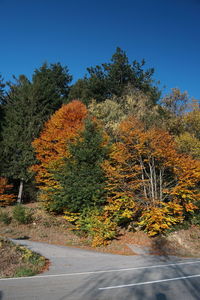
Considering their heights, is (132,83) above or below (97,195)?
above

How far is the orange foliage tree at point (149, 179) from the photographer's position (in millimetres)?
13734

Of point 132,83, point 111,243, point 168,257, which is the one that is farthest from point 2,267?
point 132,83

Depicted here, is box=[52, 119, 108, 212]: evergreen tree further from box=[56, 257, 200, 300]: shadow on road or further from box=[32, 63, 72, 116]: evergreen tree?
box=[32, 63, 72, 116]: evergreen tree

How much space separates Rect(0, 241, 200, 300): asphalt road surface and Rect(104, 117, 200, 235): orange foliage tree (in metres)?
4.08

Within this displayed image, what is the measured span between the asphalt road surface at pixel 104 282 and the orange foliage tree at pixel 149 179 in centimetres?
408

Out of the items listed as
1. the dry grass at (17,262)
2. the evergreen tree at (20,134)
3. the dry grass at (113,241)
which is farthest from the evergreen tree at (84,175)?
the evergreen tree at (20,134)

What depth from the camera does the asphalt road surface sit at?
5.65m

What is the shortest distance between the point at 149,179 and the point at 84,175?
14.5ft

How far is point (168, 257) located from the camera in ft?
38.7

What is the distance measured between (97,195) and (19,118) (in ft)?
54.0

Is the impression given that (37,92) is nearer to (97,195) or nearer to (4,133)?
(4,133)

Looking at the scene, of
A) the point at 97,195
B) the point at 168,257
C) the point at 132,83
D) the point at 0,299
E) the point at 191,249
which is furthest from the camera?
the point at 132,83

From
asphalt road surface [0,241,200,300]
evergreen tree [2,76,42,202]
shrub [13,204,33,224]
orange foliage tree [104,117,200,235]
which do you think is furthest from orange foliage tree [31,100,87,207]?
asphalt road surface [0,241,200,300]

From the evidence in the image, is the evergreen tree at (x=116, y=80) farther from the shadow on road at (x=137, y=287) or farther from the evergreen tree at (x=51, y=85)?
the shadow on road at (x=137, y=287)
